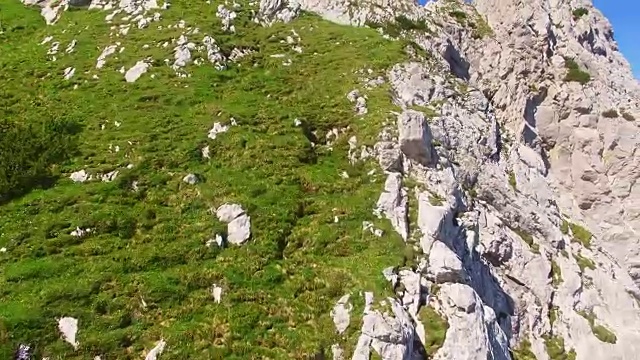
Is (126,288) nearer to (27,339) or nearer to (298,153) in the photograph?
(27,339)

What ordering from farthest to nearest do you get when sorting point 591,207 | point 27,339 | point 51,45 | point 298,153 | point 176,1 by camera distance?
point 591,207 < point 176,1 < point 51,45 < point 298,153 < point 27,339

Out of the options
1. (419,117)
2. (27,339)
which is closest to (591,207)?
(419,117)

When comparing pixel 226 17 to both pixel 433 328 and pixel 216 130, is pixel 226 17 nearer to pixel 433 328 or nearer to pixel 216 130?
pixel 216 130

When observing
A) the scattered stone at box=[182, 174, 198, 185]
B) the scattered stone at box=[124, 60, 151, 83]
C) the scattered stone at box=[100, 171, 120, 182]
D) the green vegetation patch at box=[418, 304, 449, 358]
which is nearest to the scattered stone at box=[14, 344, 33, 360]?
the scattered stone at box=[100, 171, 120, 182]

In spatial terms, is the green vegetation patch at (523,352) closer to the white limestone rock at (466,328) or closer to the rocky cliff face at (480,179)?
the rocky cliff face at (480,179)

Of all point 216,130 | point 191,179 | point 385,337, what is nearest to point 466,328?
point 385,337

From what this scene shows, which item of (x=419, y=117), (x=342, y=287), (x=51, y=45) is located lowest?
(x=51, y=45)

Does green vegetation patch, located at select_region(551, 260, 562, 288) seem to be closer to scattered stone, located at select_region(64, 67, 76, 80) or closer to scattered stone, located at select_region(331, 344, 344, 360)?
scattered stone, located at select_region(331, 344, 344, 360)
